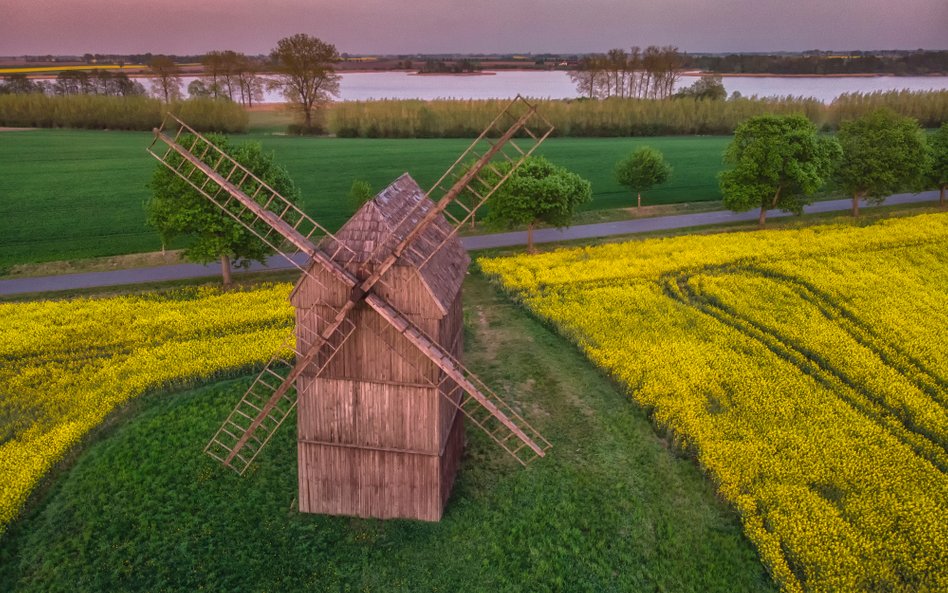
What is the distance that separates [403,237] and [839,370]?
717 inches

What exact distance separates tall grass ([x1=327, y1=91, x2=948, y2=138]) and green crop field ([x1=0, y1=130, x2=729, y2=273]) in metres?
4.19

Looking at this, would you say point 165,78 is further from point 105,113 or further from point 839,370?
point 839,370

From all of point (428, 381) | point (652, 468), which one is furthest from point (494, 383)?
point (428, 381)

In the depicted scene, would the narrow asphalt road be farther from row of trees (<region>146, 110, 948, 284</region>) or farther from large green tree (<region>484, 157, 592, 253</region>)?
large green tree (<region>484, 157, 592, 253</region>)

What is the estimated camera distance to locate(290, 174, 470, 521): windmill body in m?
15.2

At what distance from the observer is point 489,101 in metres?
89.3

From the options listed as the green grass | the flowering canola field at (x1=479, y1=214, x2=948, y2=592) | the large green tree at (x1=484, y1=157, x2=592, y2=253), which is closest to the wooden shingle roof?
the green grass

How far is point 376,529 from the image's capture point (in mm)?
16188

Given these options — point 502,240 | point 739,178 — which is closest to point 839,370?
point 502,240

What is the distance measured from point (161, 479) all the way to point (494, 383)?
11.2 m

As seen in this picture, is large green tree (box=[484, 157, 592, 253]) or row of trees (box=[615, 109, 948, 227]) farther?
row of trees (box=[615, 109, 948, 227])

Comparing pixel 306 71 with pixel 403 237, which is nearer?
pixel 403 237

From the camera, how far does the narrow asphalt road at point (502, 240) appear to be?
32312 millimetres

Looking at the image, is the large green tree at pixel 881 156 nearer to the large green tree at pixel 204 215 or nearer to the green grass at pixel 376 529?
the green grass at pixel 376 529
